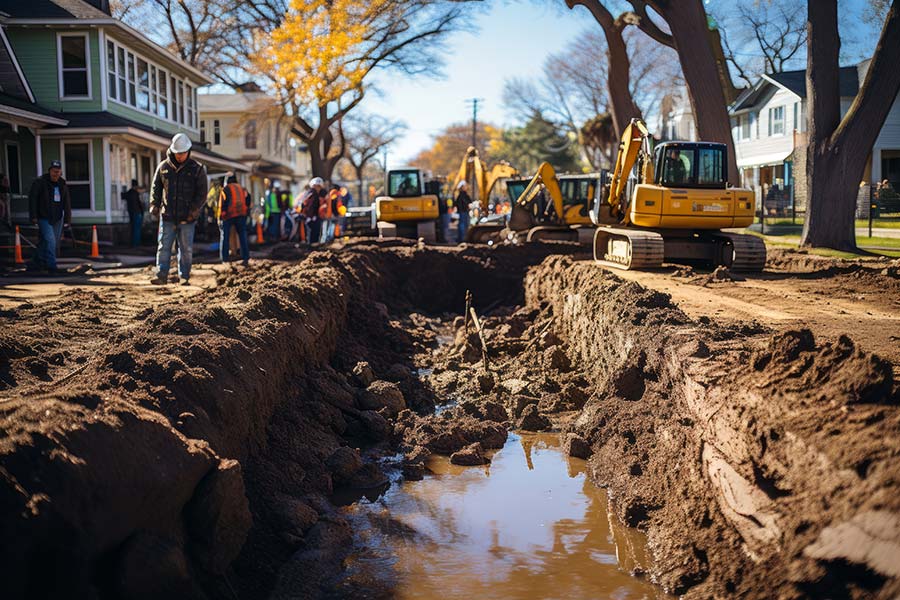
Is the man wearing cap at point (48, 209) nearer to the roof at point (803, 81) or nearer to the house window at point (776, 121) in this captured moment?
the roof at point (803, 81)

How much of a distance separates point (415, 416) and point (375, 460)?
1272 mm

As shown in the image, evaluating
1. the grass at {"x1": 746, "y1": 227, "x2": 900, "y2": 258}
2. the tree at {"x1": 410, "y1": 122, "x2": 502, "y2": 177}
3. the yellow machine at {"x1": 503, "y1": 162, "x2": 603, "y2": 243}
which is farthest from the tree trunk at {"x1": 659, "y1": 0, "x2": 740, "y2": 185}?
the tree at {"x1": 410, "y1": 122, "x2": 502, "y2": 177}

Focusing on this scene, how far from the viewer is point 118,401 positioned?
15.4ft

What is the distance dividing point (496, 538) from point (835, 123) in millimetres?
17113

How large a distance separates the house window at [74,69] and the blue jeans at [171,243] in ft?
48.5

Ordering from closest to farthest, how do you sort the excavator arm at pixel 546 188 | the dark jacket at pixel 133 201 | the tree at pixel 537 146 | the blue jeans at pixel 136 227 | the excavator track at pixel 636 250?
1. the excavator track at pixel 636 250
2. the excavator arm at pixel 546 188
3. the dark jacket at pixel 133 201
4. the blue jeans at pixel 136 227
5. the tree at pixel 537 146

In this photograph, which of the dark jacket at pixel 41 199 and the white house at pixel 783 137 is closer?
the dark jacket at pixel 41 199

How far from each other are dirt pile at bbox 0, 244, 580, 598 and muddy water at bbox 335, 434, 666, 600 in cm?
34

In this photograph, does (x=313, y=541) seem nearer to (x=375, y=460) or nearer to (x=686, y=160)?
(x=375, y=460)

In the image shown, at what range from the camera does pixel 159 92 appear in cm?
3195

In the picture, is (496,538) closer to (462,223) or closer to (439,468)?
(439,468)

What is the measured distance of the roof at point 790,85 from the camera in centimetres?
4031

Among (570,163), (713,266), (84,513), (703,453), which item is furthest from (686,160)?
(570,163)

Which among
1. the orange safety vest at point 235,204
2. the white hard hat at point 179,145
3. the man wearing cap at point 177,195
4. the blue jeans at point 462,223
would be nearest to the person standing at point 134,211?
the orange safety vest at point 235,204
